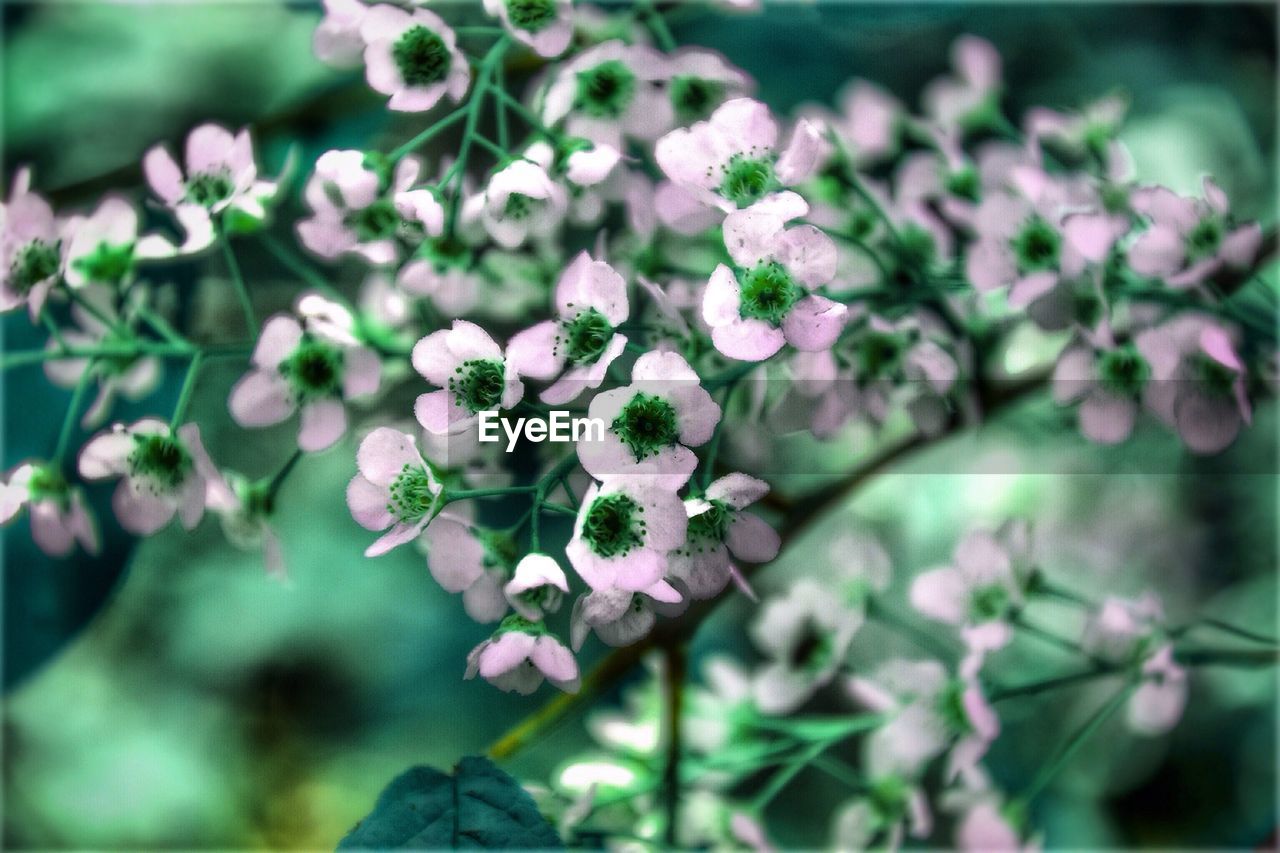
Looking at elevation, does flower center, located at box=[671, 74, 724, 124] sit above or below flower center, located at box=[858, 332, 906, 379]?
above

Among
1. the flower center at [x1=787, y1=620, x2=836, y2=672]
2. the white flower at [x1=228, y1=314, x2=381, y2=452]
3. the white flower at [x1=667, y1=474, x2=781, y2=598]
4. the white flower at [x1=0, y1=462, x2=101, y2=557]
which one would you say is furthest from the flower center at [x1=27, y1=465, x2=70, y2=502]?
the flower center at [x1=787, y1=620, x2=836, y2=672]

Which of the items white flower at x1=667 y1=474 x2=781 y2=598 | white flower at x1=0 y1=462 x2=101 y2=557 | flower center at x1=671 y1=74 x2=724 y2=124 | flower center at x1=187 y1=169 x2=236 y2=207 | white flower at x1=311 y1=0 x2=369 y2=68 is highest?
white flower at x1=311 y1=0 x2=369 y2=68

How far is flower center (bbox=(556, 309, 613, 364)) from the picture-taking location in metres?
0.45

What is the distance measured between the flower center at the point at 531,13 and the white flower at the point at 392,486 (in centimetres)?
19

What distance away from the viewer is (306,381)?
53 centimetres

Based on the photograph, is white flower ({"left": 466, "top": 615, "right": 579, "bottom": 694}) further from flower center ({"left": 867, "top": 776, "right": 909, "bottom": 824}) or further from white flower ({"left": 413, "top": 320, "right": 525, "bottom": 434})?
flower center ({"left": 867, "top": 776, "right": 909, "bottom": 824})

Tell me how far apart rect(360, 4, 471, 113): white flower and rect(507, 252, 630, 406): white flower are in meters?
0.13

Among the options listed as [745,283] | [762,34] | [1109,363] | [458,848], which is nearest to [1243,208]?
[762,34]

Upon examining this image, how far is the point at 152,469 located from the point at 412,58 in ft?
0.72

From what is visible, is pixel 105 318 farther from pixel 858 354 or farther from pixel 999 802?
pixel 999 802

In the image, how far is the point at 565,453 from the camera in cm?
50

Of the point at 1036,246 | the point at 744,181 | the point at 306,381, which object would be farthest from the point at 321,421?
the point at 1036,246

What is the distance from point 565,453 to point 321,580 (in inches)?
23.6

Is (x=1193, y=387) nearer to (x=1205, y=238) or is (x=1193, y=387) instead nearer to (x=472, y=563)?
(x=1205, y=238)
